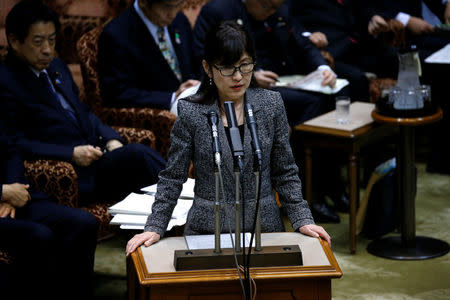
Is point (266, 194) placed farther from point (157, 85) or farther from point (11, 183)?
point (157, 85)

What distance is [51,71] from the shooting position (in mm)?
3836

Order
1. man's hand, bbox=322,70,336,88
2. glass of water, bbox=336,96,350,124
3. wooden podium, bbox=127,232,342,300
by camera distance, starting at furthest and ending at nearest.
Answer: man's hand, bbox=322,70,336,88, glass of water, bbox=336,96,350,124, wooden podium, bbox=127,232,342,300

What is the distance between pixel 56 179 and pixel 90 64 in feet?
3.56

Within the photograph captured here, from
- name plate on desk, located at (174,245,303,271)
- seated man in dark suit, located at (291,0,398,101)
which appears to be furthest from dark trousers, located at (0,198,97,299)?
seated man in dark suit, located at (291,0,398,101)

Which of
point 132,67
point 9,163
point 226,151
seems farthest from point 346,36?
point 226,151

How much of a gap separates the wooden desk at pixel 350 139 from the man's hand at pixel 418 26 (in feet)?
5.33

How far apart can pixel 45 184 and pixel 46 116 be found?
401mm

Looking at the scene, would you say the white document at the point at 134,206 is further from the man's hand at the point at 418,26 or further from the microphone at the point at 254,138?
the man's hand at the point at 418,26

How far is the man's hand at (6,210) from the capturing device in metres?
3.24

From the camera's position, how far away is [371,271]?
3895mm

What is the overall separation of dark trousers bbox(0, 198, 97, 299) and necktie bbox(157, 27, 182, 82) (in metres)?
1.42

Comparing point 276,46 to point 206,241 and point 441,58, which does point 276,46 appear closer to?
point 441,58

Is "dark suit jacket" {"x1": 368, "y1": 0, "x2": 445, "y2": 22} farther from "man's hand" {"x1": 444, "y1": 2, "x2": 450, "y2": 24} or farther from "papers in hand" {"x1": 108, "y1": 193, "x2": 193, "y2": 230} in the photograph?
"papers in hand" {"x1": 108, "y1": 193, "x2": 193, "y2": 230}

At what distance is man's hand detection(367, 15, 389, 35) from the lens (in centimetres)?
563
